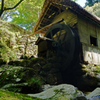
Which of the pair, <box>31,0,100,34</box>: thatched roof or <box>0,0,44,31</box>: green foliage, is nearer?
<box>31,0,100,34</box>: thatched roof

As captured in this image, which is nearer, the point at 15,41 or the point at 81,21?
the point at 81,21

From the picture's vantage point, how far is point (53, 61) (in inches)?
229

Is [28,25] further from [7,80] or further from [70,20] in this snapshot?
[7,80]

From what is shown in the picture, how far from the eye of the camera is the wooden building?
632 centimetres

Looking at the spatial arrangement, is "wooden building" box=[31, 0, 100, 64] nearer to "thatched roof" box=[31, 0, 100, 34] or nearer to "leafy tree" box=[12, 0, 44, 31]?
"thatched roof" box=[31, 0, 100, 34]

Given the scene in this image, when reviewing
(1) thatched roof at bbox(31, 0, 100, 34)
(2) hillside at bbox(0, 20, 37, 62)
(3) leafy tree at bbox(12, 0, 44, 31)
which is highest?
(3) leafy tree at bbox(12, 0, 44, 31)

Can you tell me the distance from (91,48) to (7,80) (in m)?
6.04

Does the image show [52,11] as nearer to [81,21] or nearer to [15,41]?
[81,21]

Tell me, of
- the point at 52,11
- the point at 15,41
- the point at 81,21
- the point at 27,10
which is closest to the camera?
the point at 81,21

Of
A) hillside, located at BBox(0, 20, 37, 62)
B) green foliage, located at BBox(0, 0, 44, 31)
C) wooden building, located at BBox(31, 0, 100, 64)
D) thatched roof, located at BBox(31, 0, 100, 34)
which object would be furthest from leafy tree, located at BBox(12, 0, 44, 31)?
wooden building, located at BBox(31, 0, 100, 64)

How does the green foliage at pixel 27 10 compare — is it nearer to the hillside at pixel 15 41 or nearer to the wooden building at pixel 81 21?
the hillside at pixel 15 41

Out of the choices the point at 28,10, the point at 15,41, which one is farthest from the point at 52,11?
the point at 28,10


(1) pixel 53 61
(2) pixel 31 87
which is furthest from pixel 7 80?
(1) pixel 53 61

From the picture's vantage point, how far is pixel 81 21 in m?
Result: 6.98
